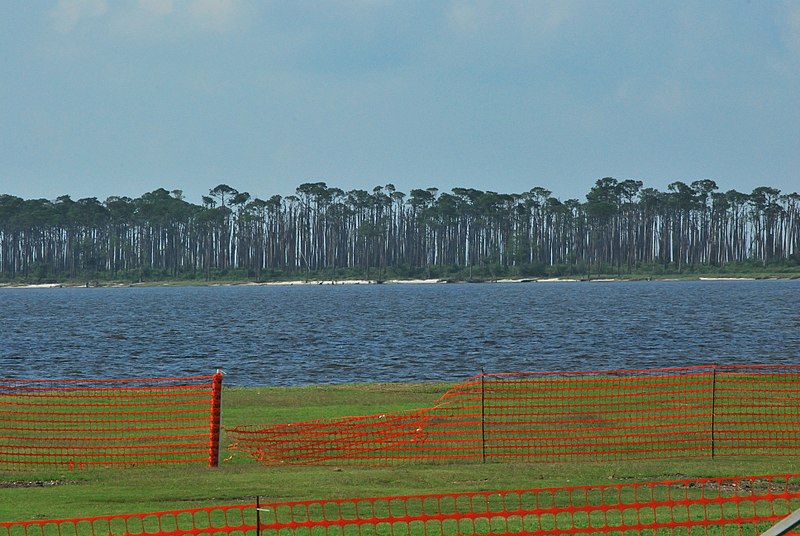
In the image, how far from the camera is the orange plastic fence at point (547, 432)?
62.0 ft

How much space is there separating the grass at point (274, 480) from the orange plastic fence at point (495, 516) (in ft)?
2.68

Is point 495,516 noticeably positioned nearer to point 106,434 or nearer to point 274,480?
point 274,480

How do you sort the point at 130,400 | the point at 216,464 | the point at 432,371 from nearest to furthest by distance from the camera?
the point at 216,464 → the point at 130,400 → the point at 432,371

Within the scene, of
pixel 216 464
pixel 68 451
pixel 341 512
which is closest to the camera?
pixel 341 512

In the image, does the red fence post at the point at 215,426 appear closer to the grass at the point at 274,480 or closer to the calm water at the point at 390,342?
the grass at the point at 274,480

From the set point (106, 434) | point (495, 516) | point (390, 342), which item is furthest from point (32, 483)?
point (390, 342)

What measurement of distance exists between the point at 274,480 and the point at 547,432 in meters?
6.36

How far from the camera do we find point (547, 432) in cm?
2075

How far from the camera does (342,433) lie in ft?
69.5

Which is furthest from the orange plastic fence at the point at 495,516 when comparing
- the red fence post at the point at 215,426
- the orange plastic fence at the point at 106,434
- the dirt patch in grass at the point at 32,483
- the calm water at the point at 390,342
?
the calm water at the point at 390,342

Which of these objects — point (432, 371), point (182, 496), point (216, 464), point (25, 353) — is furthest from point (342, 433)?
point (25, 353)

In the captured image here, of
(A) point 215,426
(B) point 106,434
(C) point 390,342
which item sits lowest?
(C) point 390,342

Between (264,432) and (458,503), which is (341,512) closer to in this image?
(458,503)

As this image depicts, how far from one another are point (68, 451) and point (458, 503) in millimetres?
8537
